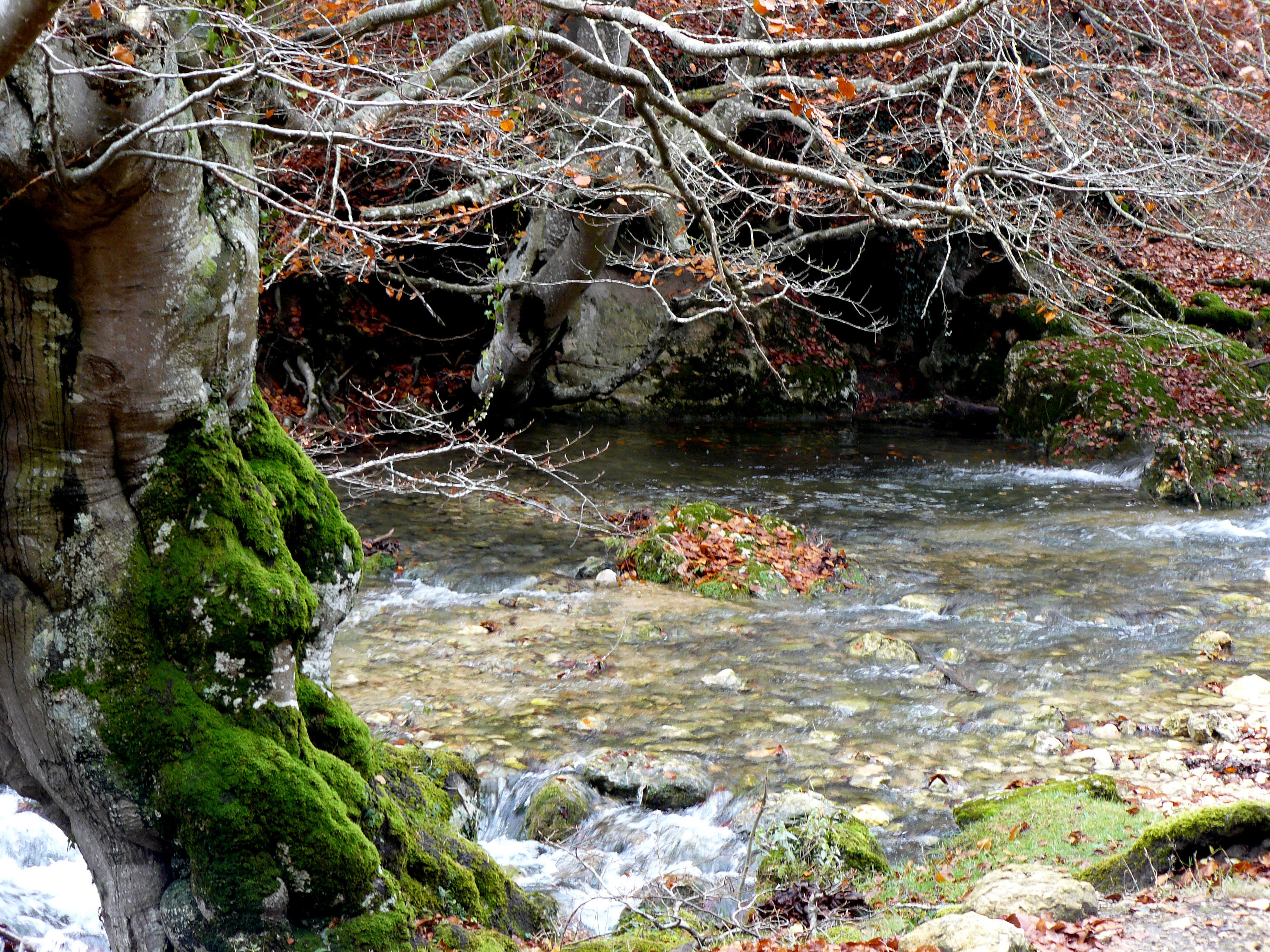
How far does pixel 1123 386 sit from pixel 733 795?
14143mm

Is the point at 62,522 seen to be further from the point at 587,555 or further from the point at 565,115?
the point at 565,115

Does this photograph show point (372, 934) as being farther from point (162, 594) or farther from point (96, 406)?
point (96, 406)

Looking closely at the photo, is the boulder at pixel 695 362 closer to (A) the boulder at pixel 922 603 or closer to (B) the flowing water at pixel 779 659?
(B) the flowing water at pixel 779 659

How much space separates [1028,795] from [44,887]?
4.80 meters

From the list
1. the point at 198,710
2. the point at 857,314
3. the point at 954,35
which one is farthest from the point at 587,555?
the point at 857,314

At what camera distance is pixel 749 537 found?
382 inches

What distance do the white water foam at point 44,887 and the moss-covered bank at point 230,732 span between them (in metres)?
1.62

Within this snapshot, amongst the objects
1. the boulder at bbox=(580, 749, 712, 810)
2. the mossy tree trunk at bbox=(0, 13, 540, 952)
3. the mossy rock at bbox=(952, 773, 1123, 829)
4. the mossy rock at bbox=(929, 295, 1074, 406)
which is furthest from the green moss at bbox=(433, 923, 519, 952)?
the mossy rock at bbox=(929, 295, 1074, 406)

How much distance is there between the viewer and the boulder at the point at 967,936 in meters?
2.96

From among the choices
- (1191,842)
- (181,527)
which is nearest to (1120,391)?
(1191,842)

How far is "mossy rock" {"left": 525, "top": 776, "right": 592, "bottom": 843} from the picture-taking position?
16.1ft

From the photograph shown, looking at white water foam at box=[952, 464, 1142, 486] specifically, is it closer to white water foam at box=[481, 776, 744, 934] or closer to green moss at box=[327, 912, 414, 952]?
white water foam at box=[481, 776, 744, 934]

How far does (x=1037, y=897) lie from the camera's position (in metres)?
3.39

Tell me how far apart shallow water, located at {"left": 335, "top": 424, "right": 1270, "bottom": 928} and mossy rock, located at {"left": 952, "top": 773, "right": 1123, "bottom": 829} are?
6.3 inches
